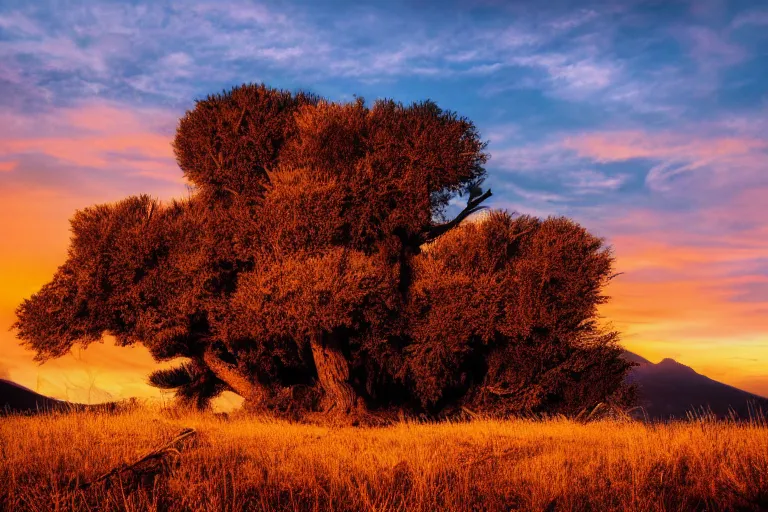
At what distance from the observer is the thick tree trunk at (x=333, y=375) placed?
856 inches

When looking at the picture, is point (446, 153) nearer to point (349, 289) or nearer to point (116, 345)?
point (349, 289)

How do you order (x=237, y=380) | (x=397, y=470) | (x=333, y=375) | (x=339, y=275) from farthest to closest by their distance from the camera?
(x=237, y=380) → (x=333, y=375) → (x=339, y=275) → (x=397, y=470)

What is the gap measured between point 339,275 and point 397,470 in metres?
10.1

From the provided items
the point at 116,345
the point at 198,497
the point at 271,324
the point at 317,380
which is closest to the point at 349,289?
the point at 271,324

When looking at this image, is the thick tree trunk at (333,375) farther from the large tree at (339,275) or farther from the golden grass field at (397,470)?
the golden grass field at (397,470)

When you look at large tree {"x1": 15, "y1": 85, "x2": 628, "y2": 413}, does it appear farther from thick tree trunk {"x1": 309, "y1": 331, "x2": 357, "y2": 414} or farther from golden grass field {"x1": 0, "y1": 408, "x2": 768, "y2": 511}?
golden grass field {"x1": 0, "y1": 408, "x2": 768, "y2": 511}

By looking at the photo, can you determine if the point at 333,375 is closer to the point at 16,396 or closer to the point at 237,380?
the point at 237,380

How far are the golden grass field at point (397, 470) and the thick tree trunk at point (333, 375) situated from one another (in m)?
6.21

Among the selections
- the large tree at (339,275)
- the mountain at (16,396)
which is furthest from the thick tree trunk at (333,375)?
the mountain at (16,396)

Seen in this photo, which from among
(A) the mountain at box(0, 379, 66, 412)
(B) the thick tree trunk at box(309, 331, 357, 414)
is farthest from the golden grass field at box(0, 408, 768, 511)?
(A) the mountain at box(0, 379, 66, 412)

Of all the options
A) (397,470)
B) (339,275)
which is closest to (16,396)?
(339,275)

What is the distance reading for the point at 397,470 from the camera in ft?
32.1

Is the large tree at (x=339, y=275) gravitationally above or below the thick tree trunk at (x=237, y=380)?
above

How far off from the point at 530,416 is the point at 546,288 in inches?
180
